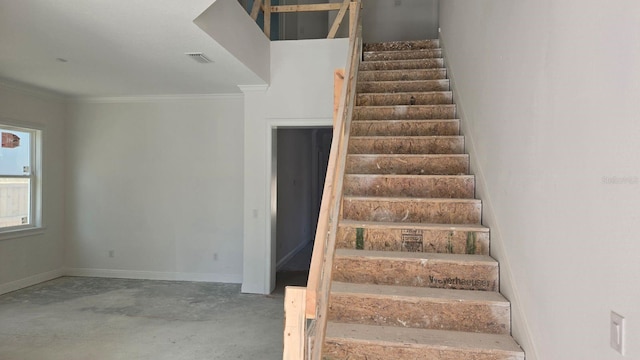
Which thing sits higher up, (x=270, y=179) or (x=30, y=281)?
(x=270, y=179)

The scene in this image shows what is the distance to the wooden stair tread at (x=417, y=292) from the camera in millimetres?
2068

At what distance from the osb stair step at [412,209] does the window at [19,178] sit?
4.58 meters

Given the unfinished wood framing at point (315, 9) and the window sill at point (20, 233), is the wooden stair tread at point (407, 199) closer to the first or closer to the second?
Answer: the unfinished wood framing at point (315, 9)

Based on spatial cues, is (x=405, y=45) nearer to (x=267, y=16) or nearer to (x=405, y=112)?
(x=405, y=112)

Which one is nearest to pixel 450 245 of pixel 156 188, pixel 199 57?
pixel 199 57

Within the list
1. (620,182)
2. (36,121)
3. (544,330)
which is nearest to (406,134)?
(544,330)

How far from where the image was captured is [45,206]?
5.13 metres

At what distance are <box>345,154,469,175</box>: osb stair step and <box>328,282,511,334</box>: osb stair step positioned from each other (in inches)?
45.0

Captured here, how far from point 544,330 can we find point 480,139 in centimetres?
147

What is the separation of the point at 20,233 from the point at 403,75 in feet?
17.1

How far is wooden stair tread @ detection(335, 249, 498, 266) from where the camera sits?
2262 mm

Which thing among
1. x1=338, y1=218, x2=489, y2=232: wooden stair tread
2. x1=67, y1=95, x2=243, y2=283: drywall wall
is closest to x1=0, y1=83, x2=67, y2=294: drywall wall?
x1=67, y1=95, x2=243, y2=283: drywall wall

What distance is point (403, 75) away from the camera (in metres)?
4.20

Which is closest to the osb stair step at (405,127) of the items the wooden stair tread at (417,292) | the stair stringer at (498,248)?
the stair stringer at (498,248)
